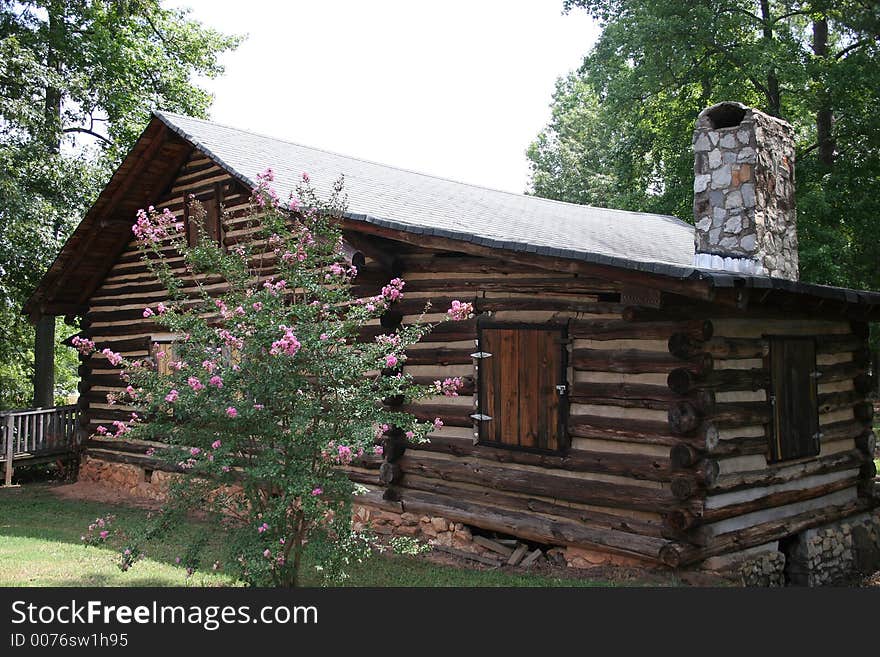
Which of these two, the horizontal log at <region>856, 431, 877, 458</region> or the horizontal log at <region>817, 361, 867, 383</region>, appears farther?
the horizontal log at <region>856, 431, 877, 458</region>

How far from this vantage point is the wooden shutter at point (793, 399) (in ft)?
30.0

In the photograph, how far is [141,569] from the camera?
27.9 ft

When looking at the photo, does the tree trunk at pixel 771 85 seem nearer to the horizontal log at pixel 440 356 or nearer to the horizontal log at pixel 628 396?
the horizontal log at pixel 440 356

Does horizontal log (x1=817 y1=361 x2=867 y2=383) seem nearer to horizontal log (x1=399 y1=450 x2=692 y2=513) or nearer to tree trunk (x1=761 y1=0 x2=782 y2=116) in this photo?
horizontal log (x1=399 y1=450 x2=692 y2=513)

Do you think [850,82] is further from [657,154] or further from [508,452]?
[508,452]

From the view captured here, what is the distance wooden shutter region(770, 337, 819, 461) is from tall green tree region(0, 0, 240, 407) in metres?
14.9

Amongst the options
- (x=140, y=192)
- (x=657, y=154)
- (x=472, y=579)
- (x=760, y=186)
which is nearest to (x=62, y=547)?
(x=472, y=579)

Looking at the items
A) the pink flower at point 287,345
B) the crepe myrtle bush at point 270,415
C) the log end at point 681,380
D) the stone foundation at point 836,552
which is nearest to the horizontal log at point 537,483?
the log end at point 681,380

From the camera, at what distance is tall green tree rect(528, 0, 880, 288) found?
18953mm

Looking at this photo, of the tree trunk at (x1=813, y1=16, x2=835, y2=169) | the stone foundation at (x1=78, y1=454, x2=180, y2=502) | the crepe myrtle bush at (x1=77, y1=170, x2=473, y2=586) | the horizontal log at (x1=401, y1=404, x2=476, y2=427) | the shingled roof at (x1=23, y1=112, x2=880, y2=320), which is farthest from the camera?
the tree trunk at (x1=813, y1=16, x2=835, y2=169)

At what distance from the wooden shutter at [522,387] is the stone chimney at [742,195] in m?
2.14

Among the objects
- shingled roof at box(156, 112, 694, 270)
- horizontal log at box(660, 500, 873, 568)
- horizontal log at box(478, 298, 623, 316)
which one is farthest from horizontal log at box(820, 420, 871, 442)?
horizontal log at box(478, 298, 623, 316)

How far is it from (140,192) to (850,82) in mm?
16139

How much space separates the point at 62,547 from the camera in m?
9.79
